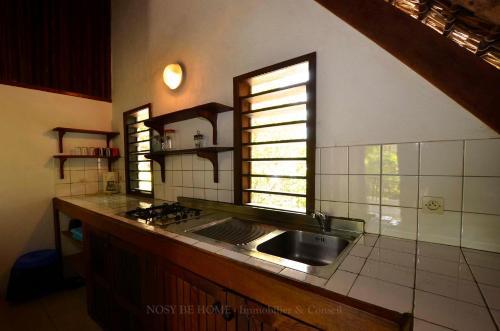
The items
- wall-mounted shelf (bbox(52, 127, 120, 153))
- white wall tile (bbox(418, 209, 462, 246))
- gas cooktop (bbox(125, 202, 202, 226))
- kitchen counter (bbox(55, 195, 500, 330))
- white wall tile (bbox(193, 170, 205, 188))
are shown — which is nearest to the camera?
kitchen counter (bbox(55, 195, 500, 330))

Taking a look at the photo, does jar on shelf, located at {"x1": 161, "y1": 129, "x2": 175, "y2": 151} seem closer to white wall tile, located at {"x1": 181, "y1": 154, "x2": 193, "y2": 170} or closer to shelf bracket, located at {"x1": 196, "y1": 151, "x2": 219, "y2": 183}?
white wall tile, located at {"x1": 181, "y1": 154, "x2": 193, "y2": 170}

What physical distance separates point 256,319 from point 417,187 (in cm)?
86

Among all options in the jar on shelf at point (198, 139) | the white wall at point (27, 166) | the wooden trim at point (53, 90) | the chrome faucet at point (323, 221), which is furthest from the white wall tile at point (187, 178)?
the wooden trim at point (53, 90)

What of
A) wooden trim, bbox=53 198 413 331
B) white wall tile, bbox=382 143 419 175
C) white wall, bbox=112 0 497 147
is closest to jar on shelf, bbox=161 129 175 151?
white wall, bbox=112 0 497 147

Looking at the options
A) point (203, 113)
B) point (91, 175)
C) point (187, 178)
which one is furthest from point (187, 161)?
point (91, 175)

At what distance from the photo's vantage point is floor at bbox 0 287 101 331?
1709 millimetres

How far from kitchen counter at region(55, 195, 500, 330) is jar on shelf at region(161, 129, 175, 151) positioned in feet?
4.07

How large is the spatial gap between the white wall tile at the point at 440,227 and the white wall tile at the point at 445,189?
38mm

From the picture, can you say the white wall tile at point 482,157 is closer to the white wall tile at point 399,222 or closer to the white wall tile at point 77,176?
the white wall tile at point 399,222

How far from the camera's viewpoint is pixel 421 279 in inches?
27.4

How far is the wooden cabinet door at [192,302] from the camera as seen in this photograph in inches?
35.5

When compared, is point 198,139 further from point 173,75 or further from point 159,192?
point 159,192

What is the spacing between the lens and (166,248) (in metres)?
1.10

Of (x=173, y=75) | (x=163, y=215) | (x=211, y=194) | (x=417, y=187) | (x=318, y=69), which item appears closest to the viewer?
(x=417, y=187)
